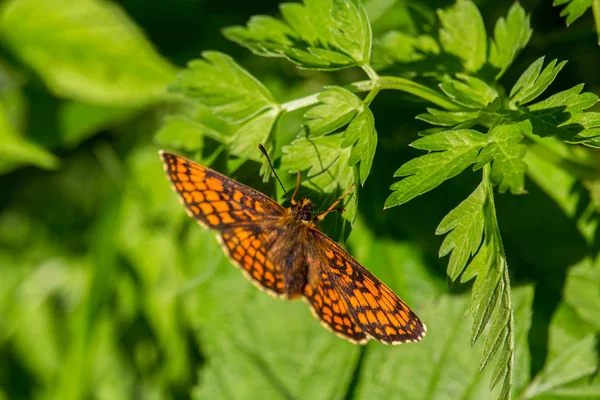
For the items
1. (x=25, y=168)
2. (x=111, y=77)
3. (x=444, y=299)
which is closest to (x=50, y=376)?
(x=25, y=168)

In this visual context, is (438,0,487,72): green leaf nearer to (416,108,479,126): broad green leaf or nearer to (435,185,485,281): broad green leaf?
(416,108,479,126): broad green leaf

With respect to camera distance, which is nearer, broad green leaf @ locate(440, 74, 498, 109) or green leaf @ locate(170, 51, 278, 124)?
broad green leaf @ locate(440, 74, 498, 109)

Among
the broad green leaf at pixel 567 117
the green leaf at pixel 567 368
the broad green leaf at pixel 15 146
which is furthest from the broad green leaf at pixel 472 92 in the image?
the broad green leaf at pixel 15 146

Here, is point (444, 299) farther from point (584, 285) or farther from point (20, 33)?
point (20, 33)

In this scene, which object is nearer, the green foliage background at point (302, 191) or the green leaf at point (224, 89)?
the green foliage background at point (302, 191)

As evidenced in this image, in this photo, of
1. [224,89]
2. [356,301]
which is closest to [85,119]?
[224,89]

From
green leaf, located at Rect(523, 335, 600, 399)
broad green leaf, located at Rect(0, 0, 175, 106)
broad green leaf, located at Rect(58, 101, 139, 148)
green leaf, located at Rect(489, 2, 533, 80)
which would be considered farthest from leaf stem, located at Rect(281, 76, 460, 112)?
broad green leaf, located at Rect(58, 101, 139, 148)

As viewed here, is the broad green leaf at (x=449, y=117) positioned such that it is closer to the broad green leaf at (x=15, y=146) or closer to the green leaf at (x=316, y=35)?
the green leaf at (x=316, y=35)
